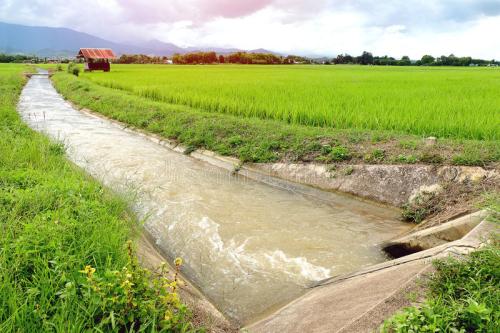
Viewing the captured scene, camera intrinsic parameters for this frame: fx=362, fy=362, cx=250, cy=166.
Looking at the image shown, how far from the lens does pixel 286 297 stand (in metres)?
3.34

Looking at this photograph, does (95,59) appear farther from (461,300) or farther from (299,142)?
→ (461,300)

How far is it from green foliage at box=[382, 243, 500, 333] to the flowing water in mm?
1310

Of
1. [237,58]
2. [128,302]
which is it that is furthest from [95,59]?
[128,302]

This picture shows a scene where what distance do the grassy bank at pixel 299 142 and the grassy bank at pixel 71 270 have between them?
361 cm

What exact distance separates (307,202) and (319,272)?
207 centimetres

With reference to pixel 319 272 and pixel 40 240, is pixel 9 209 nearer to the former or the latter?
pixel 40 240

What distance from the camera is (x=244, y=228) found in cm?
473

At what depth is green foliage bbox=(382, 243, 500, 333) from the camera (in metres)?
2.00

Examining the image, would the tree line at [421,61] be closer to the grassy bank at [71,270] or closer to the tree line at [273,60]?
the tree line at [273,60]

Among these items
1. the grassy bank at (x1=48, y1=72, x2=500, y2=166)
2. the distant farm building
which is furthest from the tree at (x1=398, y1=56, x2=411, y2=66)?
the grassy bank at (x1=48, y1=72, x2=500, y2=166)

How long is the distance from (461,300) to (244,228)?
2.79 metres

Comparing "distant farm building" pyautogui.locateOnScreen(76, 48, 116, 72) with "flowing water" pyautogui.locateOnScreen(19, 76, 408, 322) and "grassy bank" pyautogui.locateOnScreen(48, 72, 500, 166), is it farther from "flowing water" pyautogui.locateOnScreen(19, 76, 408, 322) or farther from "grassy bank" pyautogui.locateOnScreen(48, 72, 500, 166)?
"flowing water" pyautogui.locateOnScreen(19, 76, 408, 322)

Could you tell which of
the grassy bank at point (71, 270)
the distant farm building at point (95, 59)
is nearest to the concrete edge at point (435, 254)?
the grassy bank at point (71, 270)

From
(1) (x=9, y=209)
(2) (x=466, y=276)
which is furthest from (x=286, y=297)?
(1) (x=9, y=209)
